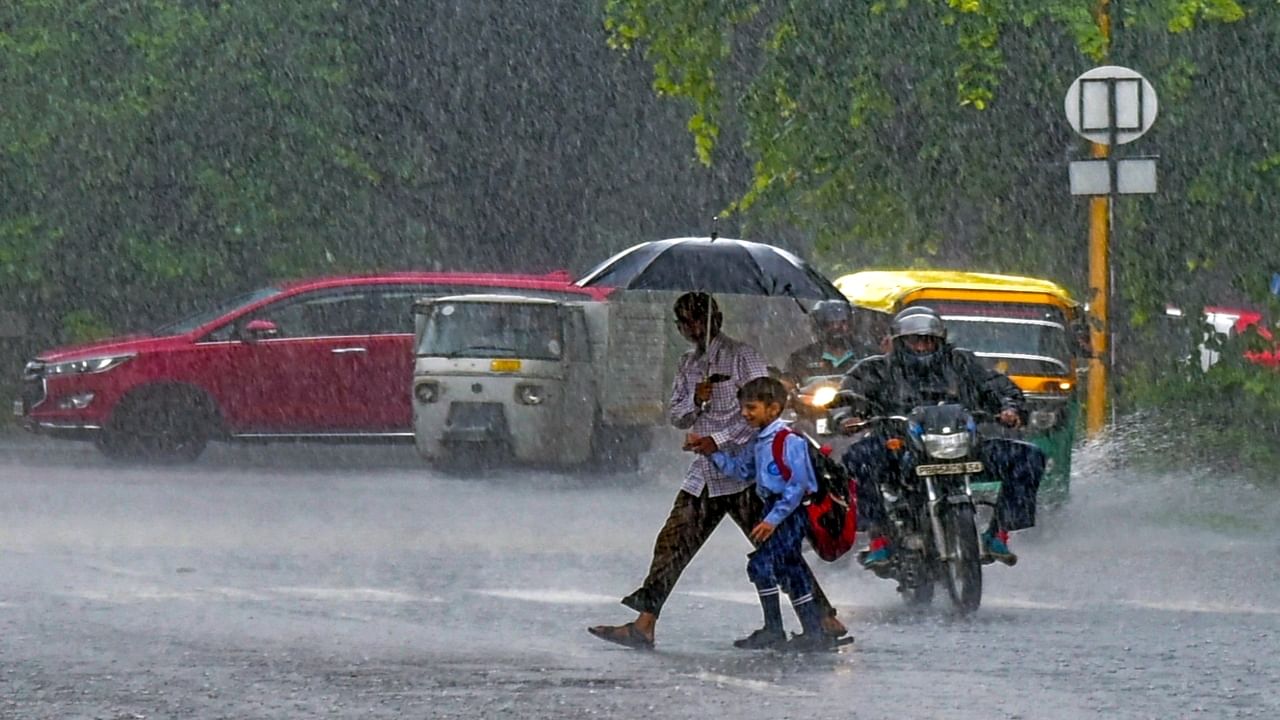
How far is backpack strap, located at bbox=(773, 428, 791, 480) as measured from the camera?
10781 millimetres

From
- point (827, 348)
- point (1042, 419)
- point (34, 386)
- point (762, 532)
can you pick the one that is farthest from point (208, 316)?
point (762, 532)

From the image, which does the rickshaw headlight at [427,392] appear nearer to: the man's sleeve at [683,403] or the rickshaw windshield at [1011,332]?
the rickshaw windshield at [1011,332]

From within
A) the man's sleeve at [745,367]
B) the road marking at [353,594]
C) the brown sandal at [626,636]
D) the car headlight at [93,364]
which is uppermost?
the man's sleeve at [745,367]

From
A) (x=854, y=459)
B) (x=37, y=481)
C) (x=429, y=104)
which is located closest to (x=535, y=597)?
(x=854, y=459)

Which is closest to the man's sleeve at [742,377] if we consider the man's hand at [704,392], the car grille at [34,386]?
the man's hand at [704,392]

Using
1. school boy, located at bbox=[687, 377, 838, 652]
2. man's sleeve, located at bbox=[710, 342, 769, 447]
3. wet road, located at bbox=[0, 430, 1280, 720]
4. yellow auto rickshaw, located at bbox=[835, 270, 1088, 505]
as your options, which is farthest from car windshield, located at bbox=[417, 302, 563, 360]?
school boy, located at bbox=[687, 377, 838, 652]

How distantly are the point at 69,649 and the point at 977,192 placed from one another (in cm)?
1606

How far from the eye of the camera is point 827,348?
15.3 m

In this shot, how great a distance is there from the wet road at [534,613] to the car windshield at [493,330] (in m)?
1.77

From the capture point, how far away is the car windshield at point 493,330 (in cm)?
2123

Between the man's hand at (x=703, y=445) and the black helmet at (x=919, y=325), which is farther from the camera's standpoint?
the black helmet at (x=919, y=325)

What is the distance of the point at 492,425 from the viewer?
20781 millimetres

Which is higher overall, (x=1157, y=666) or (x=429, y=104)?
(x=429, y=104)

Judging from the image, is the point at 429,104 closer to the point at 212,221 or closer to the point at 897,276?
the point at 212,221
